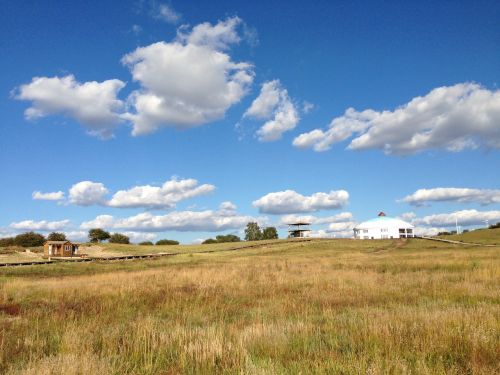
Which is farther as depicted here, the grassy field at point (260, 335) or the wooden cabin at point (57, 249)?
the wooden cabin at point (57, 249)

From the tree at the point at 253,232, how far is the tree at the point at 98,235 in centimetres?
5791

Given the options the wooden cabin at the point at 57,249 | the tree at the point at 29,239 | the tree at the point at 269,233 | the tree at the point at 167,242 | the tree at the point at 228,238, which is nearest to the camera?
the wooden cabin at the point at 57,249

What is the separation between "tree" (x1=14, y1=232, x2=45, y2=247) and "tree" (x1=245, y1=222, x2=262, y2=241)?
7979 cm

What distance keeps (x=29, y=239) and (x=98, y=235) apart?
23.5 metres

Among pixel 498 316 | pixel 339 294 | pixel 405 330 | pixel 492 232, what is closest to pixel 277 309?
pixel 339 294

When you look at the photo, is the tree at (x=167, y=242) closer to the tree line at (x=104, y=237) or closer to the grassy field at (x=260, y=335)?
the tree line at (x=104, y=237)

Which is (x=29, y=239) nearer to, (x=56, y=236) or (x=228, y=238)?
(x=56, y=236)

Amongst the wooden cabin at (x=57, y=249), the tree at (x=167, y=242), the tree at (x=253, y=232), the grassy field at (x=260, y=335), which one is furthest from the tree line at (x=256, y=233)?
the grassy field at (x=260, y=335)

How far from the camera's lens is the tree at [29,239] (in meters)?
108

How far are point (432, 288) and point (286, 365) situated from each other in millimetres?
10809

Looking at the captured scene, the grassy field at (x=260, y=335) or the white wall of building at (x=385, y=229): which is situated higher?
the white wall of building at (x=385, y=229)

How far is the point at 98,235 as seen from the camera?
427 ft

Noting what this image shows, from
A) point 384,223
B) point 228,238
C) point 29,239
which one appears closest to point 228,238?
point 228,238

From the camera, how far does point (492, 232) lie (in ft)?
268
